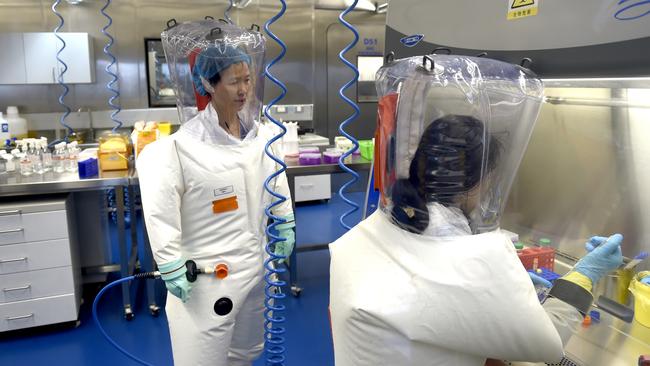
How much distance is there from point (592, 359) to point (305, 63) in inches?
200

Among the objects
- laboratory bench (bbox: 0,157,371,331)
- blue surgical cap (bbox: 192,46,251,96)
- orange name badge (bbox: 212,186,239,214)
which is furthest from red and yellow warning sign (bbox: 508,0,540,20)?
laboratory bench (bbox: 0,157,371,331)

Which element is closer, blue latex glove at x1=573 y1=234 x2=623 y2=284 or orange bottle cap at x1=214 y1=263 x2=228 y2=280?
blue latex glove at x1=573 y1=234 x2=623 y2=284

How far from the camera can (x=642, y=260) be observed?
1445 millimetres

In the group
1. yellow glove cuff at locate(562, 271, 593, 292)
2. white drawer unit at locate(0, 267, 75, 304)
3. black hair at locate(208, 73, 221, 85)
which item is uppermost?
black hair at locate(208, 73, 221, 85)

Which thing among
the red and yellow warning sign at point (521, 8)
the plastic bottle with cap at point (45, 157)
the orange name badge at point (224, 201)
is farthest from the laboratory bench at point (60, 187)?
the red and yellow warning sign at point (521, 8)

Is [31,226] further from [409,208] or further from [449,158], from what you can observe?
[449,158]

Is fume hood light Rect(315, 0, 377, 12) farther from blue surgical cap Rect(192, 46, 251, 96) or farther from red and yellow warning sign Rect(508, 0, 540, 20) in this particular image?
red and yellow warning sign Rect(508, 0, 540, 20)

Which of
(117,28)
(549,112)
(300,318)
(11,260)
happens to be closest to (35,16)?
(117,28)

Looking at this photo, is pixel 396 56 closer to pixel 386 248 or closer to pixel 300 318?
pixel 386 248

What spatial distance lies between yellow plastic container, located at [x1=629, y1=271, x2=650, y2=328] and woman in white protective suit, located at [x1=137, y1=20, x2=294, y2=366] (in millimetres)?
1102

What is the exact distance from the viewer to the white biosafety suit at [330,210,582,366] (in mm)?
908

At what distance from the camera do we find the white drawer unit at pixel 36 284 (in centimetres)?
257

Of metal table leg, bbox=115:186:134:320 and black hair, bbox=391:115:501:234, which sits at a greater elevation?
black hair, bbox=391:115:501:234

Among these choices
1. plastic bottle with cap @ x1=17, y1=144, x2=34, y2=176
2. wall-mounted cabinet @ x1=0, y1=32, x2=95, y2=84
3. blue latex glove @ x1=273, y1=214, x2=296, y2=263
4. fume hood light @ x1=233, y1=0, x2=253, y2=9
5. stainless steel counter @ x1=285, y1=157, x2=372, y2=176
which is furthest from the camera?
fume hood light @ x1=233, y1=0, x2=253, y2=9
